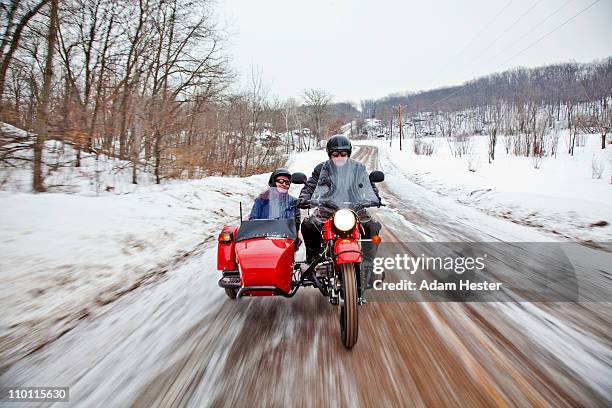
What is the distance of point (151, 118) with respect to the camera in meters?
11.4

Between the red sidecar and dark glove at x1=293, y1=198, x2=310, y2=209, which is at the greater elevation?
dark glove at x1=293, y1=198, x2=310, y2=209

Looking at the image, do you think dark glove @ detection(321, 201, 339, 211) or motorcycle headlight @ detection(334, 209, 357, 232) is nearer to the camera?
motorcycle headlight @ detection(334, 209, 357, 232)

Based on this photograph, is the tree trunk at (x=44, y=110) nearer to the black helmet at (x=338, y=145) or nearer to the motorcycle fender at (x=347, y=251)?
the black helmet at (x=338, y=145)

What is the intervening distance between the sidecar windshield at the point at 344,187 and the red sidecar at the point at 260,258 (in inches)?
19.6

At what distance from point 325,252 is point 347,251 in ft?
1.67

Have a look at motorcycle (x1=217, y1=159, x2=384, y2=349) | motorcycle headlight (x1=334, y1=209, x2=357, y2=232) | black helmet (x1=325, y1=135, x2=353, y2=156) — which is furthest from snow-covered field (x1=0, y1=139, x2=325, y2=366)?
black helmet (x1=325, y1=135, x2=353, y2=156)

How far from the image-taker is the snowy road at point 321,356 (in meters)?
1.91

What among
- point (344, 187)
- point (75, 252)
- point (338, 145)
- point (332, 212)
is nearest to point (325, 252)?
point (332, 212)

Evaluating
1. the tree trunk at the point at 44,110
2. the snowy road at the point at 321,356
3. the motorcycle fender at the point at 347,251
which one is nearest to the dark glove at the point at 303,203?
the motorcycle fender at the point at 347,251

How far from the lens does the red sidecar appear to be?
262 centimetres

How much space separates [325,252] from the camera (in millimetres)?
2883

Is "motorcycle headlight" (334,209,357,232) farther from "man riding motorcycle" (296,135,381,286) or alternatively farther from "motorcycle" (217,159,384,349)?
"man riding motorcycle" (296,135,381,286)

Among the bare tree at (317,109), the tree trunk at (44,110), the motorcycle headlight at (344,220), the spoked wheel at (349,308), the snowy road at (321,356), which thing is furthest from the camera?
the bare tree at (317,109)

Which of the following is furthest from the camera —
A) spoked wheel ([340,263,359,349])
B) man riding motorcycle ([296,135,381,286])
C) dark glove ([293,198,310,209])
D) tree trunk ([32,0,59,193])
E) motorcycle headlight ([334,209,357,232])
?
tree trunk ([32,0,59,193])
